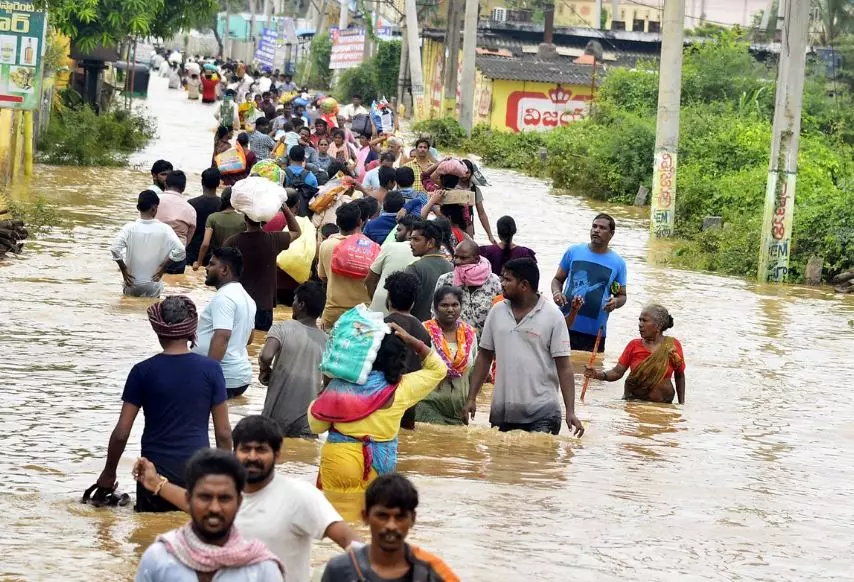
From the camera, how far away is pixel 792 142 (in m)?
22.8

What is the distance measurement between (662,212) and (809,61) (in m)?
31.2

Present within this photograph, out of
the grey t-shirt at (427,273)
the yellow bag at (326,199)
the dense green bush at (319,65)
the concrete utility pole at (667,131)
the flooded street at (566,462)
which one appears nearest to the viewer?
the flooded street at (566,462)

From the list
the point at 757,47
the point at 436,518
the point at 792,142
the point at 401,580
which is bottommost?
the point at 436,518

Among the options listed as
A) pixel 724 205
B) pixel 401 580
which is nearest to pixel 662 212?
pixel 724 205

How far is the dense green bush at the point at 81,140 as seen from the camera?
31781 millimetres

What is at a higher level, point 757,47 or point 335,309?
point 757,47

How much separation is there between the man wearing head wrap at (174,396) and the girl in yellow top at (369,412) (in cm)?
86

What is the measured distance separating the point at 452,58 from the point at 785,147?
33.8 m

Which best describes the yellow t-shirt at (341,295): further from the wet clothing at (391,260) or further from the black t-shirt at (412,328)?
the black t-shirt at (412,328)

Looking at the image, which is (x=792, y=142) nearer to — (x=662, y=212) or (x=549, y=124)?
(x=662, y=212)

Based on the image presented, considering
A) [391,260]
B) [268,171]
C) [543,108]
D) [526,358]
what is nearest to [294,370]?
[526,358]

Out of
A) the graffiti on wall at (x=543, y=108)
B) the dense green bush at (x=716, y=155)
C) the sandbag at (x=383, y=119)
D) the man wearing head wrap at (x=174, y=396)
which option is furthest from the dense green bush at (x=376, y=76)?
the man wearing head wrap at (x=174, y=396)

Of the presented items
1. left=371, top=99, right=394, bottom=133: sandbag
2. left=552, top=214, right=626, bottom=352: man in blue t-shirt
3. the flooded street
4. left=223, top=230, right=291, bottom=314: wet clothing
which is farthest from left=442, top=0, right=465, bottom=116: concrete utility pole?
left=223, top=230, right=291, bottom=314: wet clothing

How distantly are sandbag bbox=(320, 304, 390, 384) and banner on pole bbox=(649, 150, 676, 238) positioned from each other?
66.7 ft
